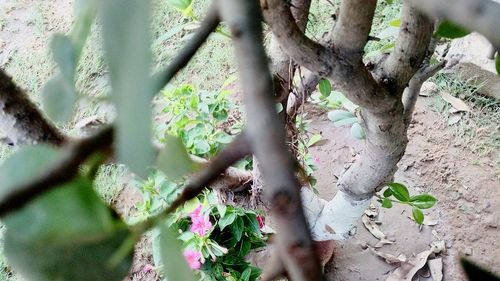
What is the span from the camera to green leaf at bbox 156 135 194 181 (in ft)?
0.67

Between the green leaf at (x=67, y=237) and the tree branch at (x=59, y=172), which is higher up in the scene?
the tree branch at (x=59, y=172)

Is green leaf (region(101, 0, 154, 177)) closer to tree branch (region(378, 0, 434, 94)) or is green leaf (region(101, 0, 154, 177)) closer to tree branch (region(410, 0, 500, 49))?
tree branch (region(410, 0, 500, 49))

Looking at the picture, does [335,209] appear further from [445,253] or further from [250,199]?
[445,253]

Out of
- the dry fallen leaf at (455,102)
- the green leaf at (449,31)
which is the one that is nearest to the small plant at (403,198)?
the green leaf at (449,31)

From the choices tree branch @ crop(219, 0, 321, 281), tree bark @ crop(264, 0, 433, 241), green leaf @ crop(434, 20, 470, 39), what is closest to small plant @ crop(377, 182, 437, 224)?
tree bark @ crop(264, 0, 433, 241)

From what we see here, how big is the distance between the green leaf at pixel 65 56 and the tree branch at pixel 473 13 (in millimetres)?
127

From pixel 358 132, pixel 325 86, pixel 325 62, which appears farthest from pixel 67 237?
pixel 358 132

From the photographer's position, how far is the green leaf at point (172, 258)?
177 millimetres

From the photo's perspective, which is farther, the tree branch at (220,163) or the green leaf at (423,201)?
the green leaf at (423,201)

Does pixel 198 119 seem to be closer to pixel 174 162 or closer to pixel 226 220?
pixel 226 220

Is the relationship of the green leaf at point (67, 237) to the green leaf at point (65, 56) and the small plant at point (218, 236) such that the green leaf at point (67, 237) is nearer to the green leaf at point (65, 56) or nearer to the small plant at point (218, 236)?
the green leaf at point (65, 56)

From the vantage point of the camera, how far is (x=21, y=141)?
26cm

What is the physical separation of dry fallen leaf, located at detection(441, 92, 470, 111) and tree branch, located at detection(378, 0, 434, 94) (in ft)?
3.18

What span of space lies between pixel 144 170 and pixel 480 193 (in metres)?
1.36
